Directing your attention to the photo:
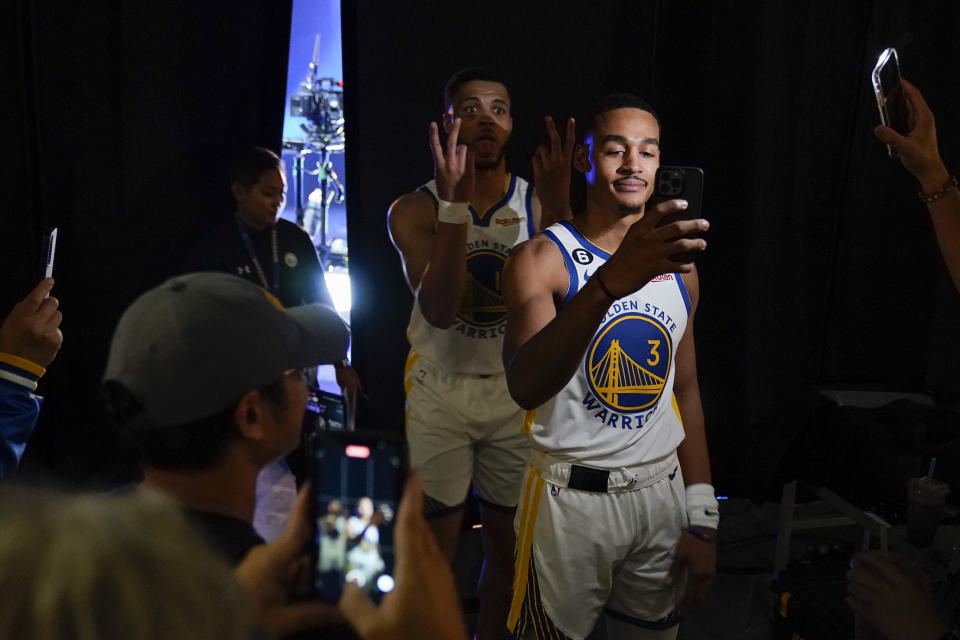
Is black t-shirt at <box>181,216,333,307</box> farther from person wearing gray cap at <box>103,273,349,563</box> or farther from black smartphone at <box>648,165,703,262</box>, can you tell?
person wearing gray cap at <box>103,273,349,563</box>

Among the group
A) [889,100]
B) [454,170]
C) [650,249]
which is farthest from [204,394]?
[889,100]

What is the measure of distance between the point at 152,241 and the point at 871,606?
108 inches

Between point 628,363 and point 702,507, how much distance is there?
39 cm

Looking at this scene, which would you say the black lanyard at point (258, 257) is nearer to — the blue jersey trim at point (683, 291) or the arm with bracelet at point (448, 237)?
the arm with bracelet at point (448, 237)

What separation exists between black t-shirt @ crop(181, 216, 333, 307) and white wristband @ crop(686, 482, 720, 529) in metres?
1.82

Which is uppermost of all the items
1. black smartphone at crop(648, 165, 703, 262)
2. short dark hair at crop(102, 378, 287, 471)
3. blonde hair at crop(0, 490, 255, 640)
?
black smartphone at crop(648, 165, 703, 262)

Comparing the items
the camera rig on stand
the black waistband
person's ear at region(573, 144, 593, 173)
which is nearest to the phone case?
person's ear at region(573, 144, 593, 173)

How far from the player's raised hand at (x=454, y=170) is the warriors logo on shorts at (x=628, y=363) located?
0.69 meters

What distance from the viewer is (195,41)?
303 cm

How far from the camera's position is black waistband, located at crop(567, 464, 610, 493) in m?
1.76

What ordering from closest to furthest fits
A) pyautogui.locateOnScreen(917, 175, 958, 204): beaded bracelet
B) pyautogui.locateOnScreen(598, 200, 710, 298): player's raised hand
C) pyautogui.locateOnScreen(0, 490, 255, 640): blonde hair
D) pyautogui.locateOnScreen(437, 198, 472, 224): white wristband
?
1. pyautogui.locateOnScreen(0, 490, 255, 640): blonde hair
2. pyautogui.locateOnScreen(598, 200, 710, 298): player's raised hand
3. pyautogui.locateOnScreen(917, 175, 958, 204): beaded bracelet
4. pyautogui.locateOnScreen(437, 198, 472, 224): white wristband

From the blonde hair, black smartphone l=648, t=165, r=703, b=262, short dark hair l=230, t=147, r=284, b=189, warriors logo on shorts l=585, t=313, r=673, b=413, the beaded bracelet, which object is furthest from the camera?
short dark hair l=230, t=147, r=284, b=189

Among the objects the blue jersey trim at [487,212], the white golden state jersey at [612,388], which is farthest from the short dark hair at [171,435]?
the blue jersey trim at [487,212]

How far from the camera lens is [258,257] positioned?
3096mm
